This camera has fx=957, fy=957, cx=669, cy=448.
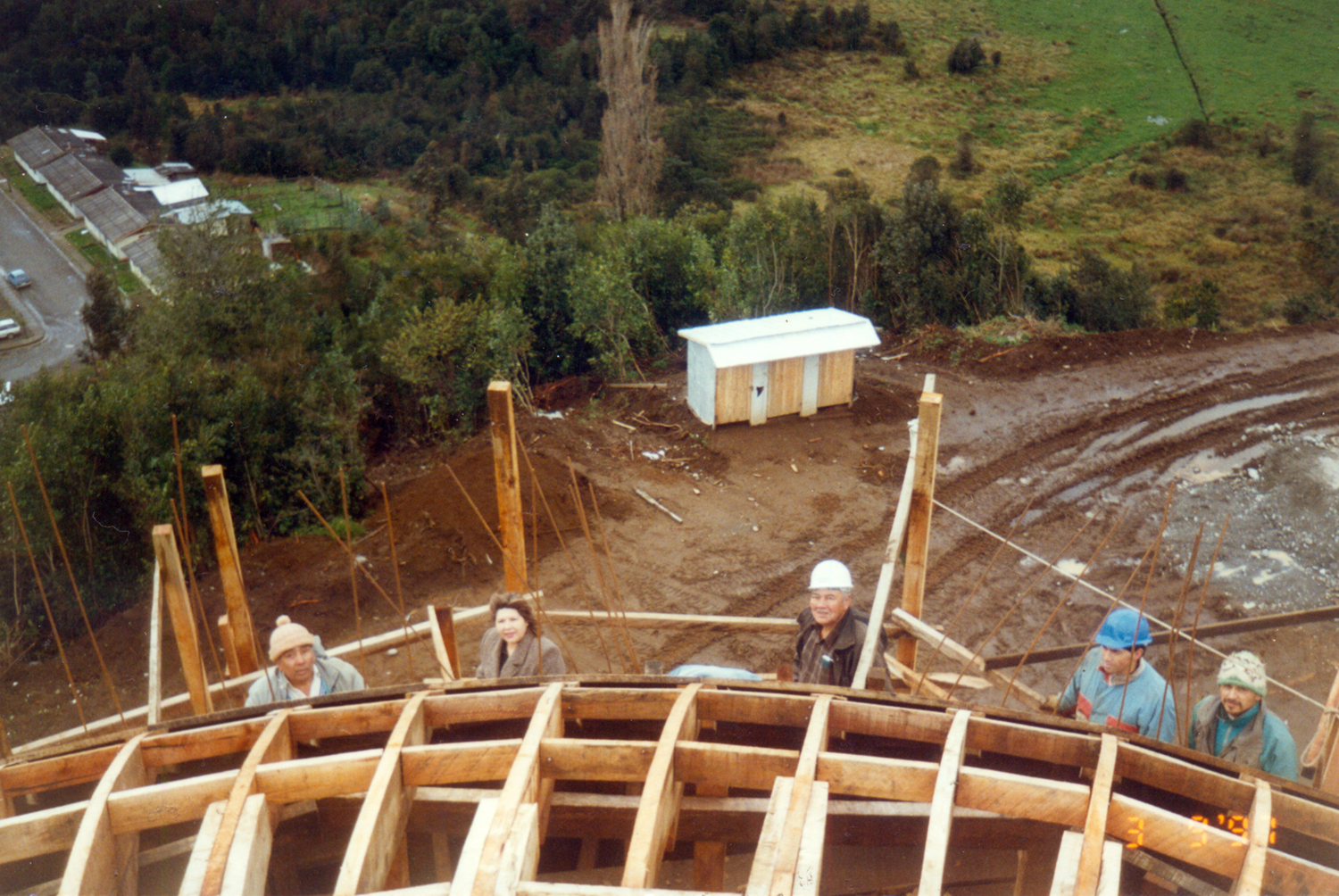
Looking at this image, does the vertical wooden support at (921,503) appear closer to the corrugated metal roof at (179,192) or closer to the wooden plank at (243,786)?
the wooden plank at (243,786)

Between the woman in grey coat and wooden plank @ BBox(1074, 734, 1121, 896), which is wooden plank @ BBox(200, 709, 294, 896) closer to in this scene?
the woman in grey coat

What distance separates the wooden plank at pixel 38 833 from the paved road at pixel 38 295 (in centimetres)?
2418

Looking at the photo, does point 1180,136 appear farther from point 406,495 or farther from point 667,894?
point 667,894

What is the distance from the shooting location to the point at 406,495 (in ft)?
43.2

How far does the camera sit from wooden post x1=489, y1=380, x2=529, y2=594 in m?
5.95

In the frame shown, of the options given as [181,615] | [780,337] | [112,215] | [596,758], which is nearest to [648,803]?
[596,758]

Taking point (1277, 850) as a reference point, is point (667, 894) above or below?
above

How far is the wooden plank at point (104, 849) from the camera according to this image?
3417 millimetres

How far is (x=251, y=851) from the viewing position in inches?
136

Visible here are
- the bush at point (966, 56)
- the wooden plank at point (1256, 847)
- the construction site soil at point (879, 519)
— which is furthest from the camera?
the bush at point (966, 56)

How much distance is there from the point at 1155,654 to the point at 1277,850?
19.3 ft

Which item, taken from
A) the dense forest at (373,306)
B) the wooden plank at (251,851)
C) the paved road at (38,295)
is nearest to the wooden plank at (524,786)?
the wooden plank at (251,851)

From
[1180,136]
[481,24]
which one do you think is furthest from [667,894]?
[481,24]

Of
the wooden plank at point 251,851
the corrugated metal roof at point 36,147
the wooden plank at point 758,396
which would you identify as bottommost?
the wooden plank at point 758,396
